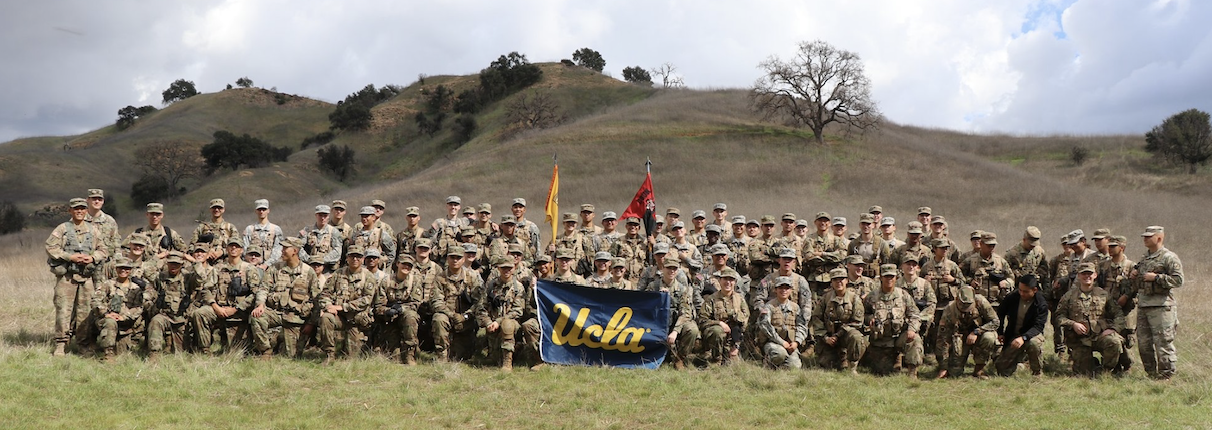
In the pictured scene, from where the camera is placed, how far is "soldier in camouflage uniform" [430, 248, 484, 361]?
11453 mm

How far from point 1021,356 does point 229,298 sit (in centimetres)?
1150

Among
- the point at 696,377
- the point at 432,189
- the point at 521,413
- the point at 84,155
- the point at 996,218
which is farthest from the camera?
the point at 84,155

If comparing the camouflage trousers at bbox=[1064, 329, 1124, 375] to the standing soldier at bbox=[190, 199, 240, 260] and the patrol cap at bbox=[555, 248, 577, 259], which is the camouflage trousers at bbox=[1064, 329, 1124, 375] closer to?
the patrol cap at bbox=[555, 248, 577, 259]

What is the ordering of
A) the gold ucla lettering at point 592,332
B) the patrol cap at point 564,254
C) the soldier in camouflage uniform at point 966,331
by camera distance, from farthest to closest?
1. the patrol cap at point 564,254
2. the gold ucla lettering at point 592,332
3. the soldier in camouflage uniform at point 966,331

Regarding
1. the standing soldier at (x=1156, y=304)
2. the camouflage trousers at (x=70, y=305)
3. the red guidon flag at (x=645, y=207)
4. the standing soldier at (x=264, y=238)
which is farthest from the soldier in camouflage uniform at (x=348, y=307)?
the standing soldier at (x=1156, y=304)

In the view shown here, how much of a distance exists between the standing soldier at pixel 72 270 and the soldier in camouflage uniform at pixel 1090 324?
45.8 ft

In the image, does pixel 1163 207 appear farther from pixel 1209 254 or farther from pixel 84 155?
pixel 84 155

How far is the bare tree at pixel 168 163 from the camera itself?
2736 inches

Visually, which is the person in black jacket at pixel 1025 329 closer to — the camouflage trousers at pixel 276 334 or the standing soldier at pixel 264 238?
the camouflage trousers at pixel 276 334

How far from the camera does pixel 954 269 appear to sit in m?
12.0

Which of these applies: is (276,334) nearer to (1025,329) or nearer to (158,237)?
(158,237)

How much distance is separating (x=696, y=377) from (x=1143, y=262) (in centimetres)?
646

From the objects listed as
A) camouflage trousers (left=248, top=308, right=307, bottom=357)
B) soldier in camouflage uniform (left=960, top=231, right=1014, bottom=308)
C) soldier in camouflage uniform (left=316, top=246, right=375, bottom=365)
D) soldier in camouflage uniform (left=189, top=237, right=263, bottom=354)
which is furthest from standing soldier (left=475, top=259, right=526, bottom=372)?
soldier in camouflage uniform (left=960, top=231, right=1014, bottom=308)

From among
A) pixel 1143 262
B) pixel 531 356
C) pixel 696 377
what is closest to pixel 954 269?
pixel 1143 262
